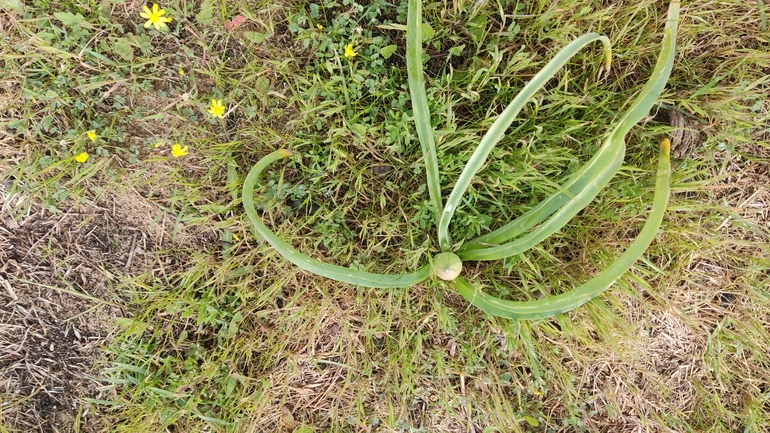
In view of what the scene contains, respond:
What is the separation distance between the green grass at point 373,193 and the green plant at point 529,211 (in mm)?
94

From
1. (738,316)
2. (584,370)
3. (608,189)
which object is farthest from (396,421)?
(738,316)

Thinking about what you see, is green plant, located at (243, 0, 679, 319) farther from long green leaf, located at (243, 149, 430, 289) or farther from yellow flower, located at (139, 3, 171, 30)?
yellow flower, located at (139, 3, 171, 30)

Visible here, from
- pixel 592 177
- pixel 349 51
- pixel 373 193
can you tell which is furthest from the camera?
pixel 373 193

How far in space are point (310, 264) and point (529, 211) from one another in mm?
644

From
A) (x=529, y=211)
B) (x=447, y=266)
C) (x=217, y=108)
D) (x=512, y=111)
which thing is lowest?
(x=447, y=266)

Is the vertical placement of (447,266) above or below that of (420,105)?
below

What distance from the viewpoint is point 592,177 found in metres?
1.15

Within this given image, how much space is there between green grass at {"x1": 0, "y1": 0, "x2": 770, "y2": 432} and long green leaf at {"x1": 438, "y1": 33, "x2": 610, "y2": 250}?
0.57 ft

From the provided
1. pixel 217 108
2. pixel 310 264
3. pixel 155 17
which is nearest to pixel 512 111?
pixel 310 264

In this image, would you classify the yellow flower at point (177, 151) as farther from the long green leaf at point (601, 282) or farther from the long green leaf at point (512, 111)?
the long green leaf at point (601, 282)

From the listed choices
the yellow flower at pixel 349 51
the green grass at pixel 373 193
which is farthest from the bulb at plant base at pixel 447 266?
the yellow flower at pixel 349 51

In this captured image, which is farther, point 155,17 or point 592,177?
point 155,17

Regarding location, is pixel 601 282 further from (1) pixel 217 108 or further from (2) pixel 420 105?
(1) pixel 217 108

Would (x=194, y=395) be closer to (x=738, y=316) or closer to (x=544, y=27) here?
(x=544, y=27)
